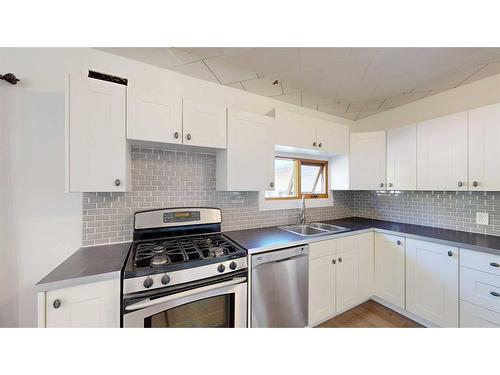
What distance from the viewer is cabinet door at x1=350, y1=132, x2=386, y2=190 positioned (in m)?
2.31

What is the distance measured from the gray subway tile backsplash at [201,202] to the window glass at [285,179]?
23 centimetres

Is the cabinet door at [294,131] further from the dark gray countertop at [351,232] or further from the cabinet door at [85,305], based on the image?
the cabinet door at [85,305]

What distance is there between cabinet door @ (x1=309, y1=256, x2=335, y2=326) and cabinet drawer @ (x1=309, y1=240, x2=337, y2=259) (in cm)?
4

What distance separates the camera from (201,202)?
1.86 metres

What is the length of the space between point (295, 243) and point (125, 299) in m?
1.23

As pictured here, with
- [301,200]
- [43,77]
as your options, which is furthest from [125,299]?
[301,200]

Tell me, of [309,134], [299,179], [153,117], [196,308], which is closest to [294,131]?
[309,134]

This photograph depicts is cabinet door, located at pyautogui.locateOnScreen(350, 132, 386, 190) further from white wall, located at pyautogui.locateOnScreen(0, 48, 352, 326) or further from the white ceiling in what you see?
white wall, located at pyautogui.locateOnScreen(0, 48, 352, 326)

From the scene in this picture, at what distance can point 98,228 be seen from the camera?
1.47 meters

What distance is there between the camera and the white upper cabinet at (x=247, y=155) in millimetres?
1700

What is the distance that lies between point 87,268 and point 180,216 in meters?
0.71

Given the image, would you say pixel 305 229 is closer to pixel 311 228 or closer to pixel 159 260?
pixel 311 228

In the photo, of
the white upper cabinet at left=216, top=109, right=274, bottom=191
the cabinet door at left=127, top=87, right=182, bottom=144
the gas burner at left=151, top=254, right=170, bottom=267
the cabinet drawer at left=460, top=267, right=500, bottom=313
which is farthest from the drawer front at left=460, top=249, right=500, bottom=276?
the cabinet door at left=127, top=87, right=182, bottom=144

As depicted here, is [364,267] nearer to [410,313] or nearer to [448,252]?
[410,313]
